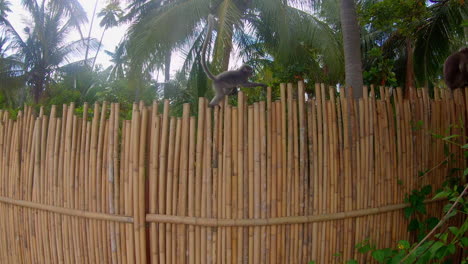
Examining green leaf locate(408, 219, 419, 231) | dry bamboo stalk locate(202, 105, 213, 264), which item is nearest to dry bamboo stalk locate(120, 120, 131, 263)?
dry bamboo stalk locate(202, 105, 213, 264)

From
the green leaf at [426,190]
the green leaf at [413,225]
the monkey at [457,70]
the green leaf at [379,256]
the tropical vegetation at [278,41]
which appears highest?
the tropical vegetation at [278,41]

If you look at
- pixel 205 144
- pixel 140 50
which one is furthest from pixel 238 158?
pixel 140 50

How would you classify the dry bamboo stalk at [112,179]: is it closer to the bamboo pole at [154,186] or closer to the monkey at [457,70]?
the bamboo pole at [154,186]

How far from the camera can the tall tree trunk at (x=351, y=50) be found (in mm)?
3596

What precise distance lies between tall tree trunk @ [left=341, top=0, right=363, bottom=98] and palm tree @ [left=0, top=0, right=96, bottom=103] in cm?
1421

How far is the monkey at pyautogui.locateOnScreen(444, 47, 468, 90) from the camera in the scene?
3809mm

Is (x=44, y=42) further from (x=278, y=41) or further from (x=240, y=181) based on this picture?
(x=240, y=181)

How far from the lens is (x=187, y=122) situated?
2.63 m

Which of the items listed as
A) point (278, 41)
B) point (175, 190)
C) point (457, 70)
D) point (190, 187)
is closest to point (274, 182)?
point (190, 187)

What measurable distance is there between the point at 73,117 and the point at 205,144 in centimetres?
115

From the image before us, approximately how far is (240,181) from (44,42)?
50.5 ft

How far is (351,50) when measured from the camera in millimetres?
3680

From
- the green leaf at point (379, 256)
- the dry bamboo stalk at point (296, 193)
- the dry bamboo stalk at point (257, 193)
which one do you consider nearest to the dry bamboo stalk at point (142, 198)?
the dry bamboo stalk at point (257, 193)

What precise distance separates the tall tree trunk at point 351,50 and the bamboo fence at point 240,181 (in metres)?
0.68
